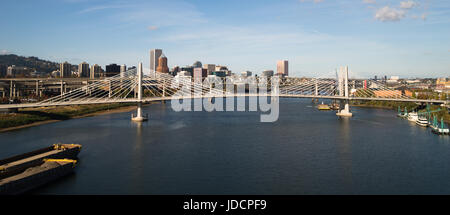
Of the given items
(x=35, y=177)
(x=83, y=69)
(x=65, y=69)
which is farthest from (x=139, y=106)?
(x=83, y=69)

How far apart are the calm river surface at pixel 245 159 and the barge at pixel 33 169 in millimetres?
282

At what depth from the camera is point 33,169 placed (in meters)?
8.38

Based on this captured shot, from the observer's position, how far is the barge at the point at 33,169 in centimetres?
755

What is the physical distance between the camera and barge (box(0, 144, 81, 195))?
755 cm

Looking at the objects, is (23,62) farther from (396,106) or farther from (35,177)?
(35,177)

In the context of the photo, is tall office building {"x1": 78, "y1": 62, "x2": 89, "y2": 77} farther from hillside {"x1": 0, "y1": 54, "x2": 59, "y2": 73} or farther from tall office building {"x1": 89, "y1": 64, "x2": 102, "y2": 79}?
hillside {"x1": 0, "y1": 54, "x2": 59, "y2": 73}

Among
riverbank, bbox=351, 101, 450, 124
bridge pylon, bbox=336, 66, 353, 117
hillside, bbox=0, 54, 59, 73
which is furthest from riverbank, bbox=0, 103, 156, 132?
hillside, bbox=0, 54, 59, 73

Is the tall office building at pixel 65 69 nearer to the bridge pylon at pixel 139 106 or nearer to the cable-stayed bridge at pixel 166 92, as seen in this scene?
the cable-stayed bridge at pixel 166 92

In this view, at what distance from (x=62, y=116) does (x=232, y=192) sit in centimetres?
1638

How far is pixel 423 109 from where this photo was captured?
25.9 meters

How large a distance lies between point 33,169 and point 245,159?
18.6 feet

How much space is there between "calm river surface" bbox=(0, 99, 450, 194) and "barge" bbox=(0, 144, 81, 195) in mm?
282
